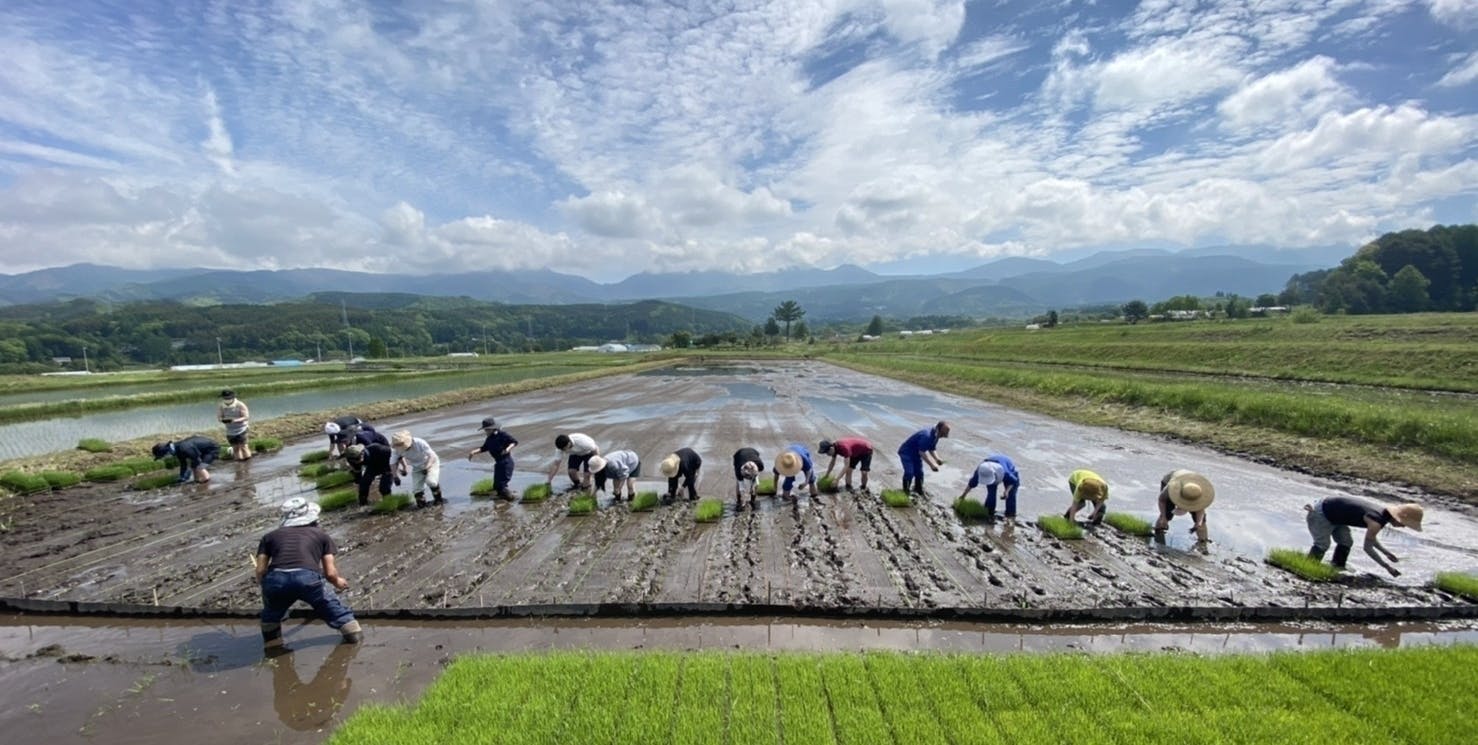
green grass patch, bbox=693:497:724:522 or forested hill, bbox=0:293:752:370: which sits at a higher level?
forested hill, bbox=0:293:752:370

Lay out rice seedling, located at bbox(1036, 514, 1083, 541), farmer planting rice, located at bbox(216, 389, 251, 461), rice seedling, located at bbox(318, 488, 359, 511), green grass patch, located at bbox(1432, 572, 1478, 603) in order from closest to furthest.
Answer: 1. green grass patch, located at bbox(1432, 572, 1478, 603)
2. rice seedling, located at bbox(1036, 514, 1083, 541)
3. rice seedling, located at bbox(318, 488, 359, 511)
4. farmer planting rice, located at bbox(216, 389, 251, 461)

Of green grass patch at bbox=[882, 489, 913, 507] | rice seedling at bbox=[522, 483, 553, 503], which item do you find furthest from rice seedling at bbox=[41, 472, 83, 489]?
green grass patch at bbox=[882, 489, 913, 507]

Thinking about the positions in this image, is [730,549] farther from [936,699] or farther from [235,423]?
[235,423]

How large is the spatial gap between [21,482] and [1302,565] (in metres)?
24.3

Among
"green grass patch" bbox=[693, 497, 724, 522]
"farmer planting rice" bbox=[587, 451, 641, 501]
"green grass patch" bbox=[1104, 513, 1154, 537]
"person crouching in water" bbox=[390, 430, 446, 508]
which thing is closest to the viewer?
"green grass patch" bbox=[1104, 513, 1154, 537]

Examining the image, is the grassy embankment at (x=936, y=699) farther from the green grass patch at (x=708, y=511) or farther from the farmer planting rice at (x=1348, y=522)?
the green grass patch at (x=708, y=511)

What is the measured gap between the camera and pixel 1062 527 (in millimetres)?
10062

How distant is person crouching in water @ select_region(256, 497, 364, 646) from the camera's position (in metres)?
6.25

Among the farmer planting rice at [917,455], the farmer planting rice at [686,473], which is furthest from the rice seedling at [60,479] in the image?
the farmer planting rice at [917,455]

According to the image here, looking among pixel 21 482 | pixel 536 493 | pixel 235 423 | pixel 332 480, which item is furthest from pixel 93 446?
pixel 536 493

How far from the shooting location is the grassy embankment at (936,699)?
4.82m

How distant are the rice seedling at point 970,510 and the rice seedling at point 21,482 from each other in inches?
787

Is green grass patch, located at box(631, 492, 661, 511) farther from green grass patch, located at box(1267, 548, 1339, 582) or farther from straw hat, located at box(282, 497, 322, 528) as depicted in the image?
green grass patch, located at box(1267, 548, 1339, 582)

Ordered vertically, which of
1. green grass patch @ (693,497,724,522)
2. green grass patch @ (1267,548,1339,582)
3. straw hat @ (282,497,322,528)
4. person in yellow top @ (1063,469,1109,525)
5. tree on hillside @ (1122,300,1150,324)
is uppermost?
tree on hillside @ (1122,300,1150,324)
